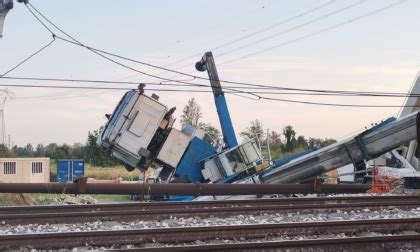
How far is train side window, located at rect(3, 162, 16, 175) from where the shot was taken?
39.8 metres

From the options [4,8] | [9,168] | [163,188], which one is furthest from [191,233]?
[9,168]

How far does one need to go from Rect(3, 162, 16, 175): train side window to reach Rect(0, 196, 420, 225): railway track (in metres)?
27.7

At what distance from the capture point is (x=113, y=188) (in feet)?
50.7

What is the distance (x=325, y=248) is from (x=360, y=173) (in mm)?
16225

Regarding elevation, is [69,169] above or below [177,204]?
above

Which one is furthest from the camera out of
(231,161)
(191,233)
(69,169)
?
(69,169)

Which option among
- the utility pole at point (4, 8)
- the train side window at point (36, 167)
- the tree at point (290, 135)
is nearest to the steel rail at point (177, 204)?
the utility pole at point (4, 8)

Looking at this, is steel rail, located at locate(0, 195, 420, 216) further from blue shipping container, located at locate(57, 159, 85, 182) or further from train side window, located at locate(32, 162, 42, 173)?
train side window, located at locate(32, 162, 42, 173)

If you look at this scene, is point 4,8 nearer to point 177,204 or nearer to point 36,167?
point 177,204

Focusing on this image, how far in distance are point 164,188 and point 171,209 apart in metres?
2.59

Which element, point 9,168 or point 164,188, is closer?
point 164,188

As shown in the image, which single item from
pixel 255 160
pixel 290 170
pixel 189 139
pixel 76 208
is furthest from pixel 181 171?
pixel 76 208

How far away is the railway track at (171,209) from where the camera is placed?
1191 centimetres

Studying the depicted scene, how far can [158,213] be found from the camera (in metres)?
Answer: 12.6
